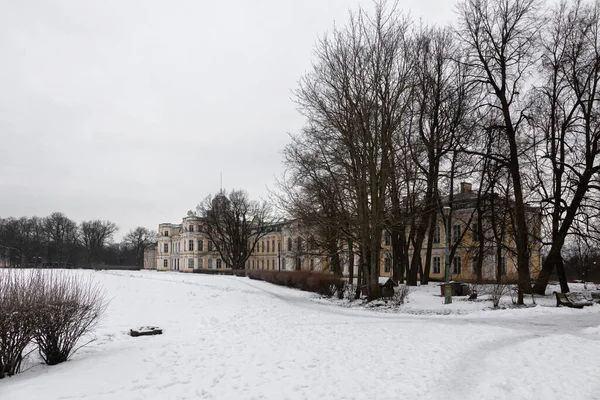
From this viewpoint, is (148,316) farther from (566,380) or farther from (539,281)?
(539,281)

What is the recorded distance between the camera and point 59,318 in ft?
28.0

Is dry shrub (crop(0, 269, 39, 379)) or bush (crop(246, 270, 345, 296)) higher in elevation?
dry shrub (crop(0, 269, 39, 379))

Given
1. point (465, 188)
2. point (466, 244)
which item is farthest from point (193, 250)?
point (466, 244)

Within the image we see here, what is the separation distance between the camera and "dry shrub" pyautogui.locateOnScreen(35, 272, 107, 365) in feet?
27.5

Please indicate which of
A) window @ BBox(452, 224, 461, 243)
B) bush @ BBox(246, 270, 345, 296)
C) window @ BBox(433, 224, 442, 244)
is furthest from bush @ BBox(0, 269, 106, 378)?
window @ BBox(433, 224, 442, 244)

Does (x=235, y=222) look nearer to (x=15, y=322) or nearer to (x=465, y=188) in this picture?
(x=465, y=188)

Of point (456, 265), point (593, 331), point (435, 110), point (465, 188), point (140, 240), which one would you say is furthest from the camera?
point (140, 240)

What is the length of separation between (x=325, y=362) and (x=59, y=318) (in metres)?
5.19

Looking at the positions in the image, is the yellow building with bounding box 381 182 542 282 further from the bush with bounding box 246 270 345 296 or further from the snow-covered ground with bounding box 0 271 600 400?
the snow-covered ground with bounding box 0 271 600 400

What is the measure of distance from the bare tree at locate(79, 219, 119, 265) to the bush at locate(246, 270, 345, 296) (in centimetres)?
7534

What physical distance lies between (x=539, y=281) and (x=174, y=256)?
90559 mm

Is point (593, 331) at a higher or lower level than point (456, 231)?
lower

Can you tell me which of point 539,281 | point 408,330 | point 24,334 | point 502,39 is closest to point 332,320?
point 408,330

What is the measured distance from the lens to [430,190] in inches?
1134
